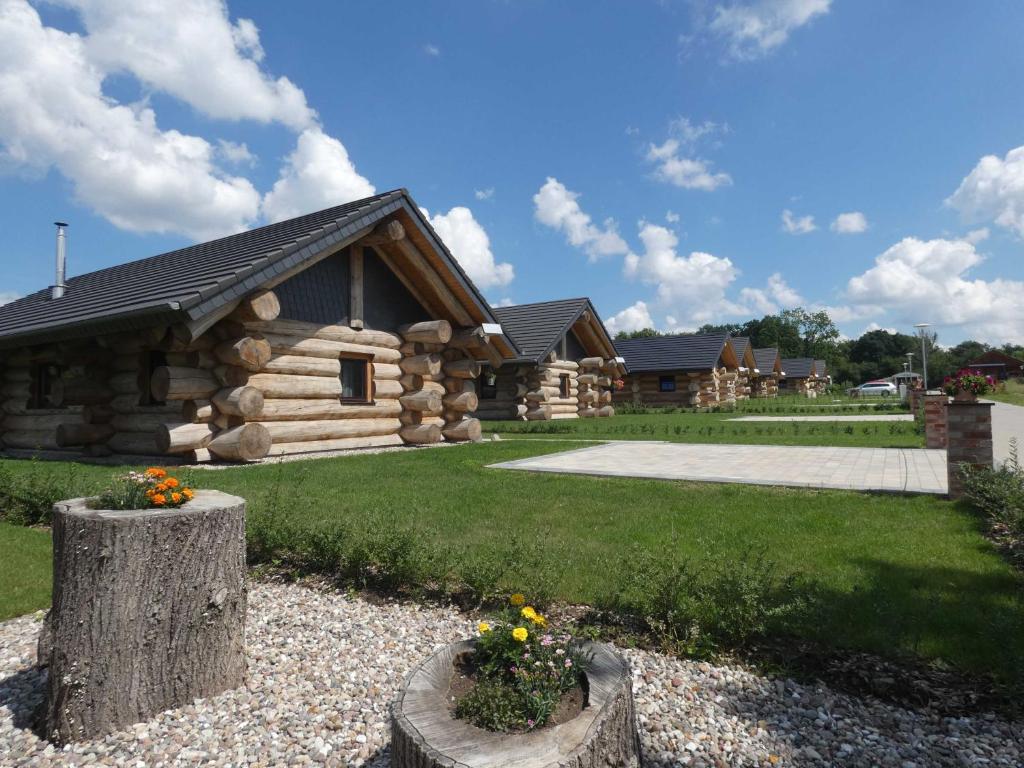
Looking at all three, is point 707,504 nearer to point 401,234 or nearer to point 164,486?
point 164,486

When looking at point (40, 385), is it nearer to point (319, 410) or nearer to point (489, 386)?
point (319, 410)

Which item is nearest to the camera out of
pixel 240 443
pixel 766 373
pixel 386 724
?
pixel 386 724

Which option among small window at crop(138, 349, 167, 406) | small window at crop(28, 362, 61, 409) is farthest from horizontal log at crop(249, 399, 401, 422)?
small window at crop(28, 362, 61, 409)

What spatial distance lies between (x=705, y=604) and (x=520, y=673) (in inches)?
66.6

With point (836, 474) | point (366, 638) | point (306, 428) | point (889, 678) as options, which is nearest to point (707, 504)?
point (836, 474)

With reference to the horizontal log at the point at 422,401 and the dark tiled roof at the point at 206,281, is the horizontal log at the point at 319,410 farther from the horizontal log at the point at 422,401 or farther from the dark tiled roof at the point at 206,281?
the dark tiled roof at the point at 206,281

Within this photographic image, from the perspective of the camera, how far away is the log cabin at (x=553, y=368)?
23.5m

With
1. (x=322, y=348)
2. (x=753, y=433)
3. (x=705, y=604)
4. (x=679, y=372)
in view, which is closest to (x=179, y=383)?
(x=322, y=348)

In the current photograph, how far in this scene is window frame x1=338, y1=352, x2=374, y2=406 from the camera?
12.9 metres

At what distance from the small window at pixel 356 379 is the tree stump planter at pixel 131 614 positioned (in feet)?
32.8

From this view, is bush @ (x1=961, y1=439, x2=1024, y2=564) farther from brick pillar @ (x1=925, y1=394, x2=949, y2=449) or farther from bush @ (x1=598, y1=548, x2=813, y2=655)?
brick pillar @ (x1=925, y1=394, x2=949, y2=449)

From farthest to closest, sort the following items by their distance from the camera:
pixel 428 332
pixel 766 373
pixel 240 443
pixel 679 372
→ pixel 766 373
pixel 679 372
pixel 428 332
pixel 240 443

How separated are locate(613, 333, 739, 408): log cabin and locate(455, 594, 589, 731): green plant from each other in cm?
3318

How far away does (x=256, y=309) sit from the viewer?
9727 millimetres
